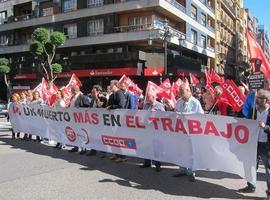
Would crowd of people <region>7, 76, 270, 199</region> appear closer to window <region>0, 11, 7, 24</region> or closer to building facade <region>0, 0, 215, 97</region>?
building facade <region>0, 0, 215, 97</region>

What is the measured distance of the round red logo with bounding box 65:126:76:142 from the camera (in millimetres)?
11680

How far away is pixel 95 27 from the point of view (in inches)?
1677

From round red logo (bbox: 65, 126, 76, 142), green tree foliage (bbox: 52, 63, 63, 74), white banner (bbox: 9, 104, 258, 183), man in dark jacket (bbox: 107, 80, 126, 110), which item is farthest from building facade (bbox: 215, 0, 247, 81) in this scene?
man in dark jacket (bbox: 107, 80, 126, 110)

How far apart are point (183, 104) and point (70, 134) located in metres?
4.12

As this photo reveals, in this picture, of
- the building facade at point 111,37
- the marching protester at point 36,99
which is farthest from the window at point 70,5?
the marching protester at point 36,99

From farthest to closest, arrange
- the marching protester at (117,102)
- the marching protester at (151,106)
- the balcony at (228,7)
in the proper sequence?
the balcony at (228,7)
the marching protester at (117,102)
the marching protester at (151,106)

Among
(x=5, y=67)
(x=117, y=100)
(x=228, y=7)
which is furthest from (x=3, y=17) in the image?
(x=117, y=100)

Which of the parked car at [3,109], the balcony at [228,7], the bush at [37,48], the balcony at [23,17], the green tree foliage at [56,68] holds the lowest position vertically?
the parked car at [3,109]

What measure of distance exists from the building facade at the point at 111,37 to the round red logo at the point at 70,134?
22.9 meters

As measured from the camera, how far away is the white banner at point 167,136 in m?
7.44

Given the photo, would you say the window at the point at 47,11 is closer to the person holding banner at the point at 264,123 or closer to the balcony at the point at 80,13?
the balcony at the point at 80,13

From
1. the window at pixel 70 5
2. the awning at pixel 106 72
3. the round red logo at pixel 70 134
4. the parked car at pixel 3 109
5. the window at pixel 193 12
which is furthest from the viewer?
the window at pixel 193 12

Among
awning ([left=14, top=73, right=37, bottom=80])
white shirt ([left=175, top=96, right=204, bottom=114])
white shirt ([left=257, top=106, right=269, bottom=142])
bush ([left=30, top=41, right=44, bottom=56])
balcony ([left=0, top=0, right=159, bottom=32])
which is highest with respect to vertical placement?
balcony ([left=0, top=0, right=159, bottom=32])

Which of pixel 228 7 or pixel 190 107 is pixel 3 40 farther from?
pixel 190 107
